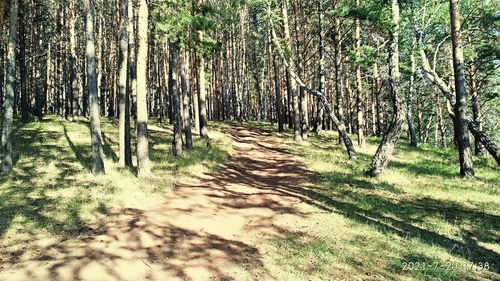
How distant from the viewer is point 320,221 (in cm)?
933

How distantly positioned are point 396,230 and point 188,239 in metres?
4.87

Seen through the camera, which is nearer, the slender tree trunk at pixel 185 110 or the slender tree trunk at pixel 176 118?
the slender tree trunk at pixel 176 118

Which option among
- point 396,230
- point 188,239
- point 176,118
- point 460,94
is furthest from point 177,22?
point 396,230

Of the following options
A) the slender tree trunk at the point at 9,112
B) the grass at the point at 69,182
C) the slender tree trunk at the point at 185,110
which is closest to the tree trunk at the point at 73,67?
the grass at the point at 69,182

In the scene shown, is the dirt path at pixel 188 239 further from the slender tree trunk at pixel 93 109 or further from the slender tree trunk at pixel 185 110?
the slender tree trunk at pixel 185 110

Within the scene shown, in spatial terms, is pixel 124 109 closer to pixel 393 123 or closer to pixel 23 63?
pixel 393 123

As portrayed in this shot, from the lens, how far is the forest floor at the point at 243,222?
271 inches

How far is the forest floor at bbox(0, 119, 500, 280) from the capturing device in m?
6.89

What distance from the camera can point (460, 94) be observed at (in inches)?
559

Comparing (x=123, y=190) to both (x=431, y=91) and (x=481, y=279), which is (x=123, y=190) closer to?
(x=481, y=279)

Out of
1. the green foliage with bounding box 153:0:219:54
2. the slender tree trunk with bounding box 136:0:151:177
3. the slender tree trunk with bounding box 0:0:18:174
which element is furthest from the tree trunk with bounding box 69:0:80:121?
the slender tree trunk with bounding box 136:0:151:177

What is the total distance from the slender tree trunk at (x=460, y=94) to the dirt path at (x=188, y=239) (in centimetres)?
644

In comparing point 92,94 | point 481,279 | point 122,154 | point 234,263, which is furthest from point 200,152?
point 481,279

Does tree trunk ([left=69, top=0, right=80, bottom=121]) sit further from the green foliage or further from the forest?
the green foliage
